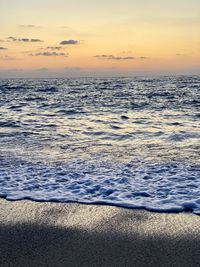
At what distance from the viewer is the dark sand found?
153 inches

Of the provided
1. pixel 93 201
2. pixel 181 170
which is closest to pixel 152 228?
pixel 93 201

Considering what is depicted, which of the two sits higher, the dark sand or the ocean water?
the dark sand

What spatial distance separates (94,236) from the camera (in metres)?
4.50

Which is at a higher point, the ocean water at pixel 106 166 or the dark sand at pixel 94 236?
the dark sand at pixel 94 236

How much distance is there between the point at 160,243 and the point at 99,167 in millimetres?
4033

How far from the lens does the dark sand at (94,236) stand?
Result: 3879 mm

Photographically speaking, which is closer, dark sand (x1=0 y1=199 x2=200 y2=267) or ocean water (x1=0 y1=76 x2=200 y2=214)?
dark sand (x1=0 y1=199 x2=200 y2=267)

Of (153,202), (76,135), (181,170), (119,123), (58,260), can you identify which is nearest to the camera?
(58,260)

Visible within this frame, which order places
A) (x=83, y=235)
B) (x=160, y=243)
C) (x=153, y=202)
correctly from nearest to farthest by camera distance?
(x=160, y=243), (x=83, y=235), (x=153, y=202)

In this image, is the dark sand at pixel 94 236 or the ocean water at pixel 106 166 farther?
the ocean water at pixel 106 166

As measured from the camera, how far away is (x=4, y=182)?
7.11 metres

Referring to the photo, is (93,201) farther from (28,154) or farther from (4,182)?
(28,154)

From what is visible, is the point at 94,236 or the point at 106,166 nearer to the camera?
the point at 94,236

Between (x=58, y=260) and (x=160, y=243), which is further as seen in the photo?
(x=160, y=243)
